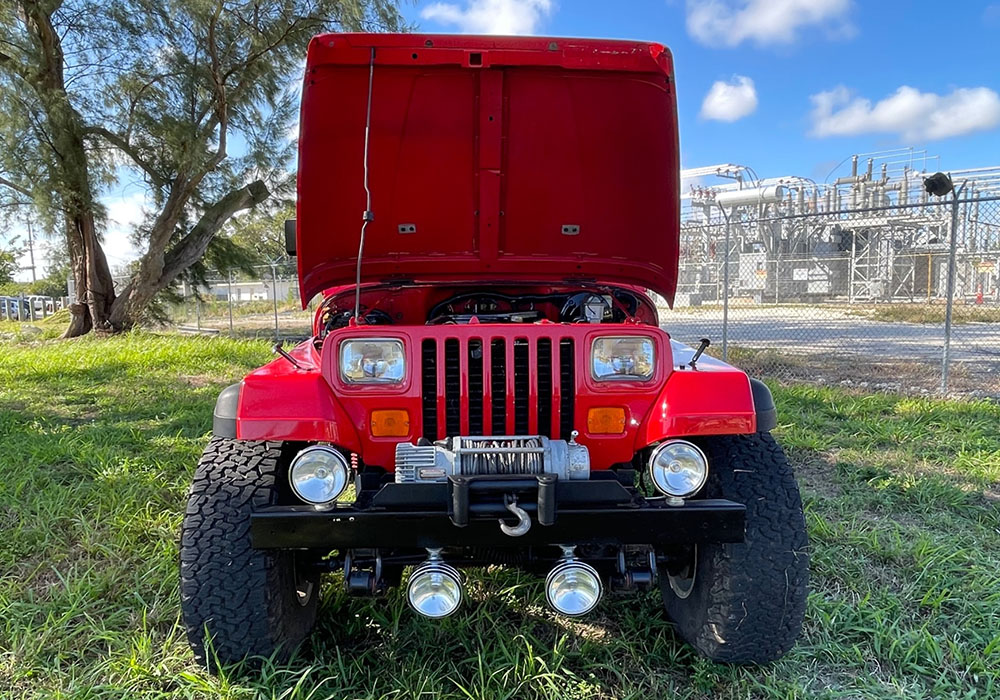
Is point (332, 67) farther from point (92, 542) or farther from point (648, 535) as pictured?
point (92, 542)

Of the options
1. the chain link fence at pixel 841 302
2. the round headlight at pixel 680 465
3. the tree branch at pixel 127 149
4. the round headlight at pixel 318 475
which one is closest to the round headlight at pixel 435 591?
the round headlight at pixel 318 475

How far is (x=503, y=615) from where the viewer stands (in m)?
2.65

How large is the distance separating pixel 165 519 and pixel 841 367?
27.3 feet

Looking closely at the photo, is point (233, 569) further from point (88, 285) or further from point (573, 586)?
point (88, 285)

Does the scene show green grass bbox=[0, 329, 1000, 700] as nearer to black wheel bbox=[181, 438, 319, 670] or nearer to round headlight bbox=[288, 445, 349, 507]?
black wheel bbox=[181, 438, 319, 670]

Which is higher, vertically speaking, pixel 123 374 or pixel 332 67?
pixel 332 67

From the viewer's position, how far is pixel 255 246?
1562 cm

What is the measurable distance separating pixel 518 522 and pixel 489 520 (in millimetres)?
86

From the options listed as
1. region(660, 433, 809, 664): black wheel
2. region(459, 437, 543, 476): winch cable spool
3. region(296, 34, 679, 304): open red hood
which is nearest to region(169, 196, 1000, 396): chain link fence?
region(296, 34, 679, 304): open red hood

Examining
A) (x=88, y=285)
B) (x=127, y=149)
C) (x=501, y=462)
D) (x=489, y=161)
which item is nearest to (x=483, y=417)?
(x=501, y=462)

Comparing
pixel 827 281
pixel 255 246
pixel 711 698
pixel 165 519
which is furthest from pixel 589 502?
pixel 827 281

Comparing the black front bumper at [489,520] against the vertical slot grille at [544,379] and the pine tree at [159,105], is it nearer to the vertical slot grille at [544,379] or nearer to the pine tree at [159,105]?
the vertical slot grille at [544,379]

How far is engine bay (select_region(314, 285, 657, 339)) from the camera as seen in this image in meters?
3.10

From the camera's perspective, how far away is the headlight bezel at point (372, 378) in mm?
2227
